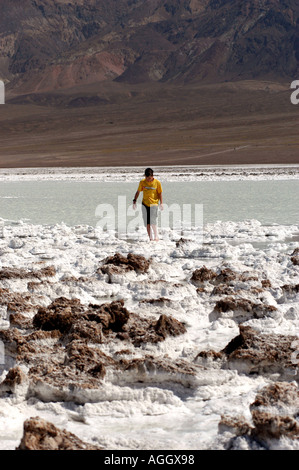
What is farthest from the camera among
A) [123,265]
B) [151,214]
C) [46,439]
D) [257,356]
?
[151,214]

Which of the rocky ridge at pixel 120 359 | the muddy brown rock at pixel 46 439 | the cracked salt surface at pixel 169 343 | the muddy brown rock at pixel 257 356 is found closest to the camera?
the muddy brown rock at pixel 46 439

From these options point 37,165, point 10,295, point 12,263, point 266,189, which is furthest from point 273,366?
point 37,165

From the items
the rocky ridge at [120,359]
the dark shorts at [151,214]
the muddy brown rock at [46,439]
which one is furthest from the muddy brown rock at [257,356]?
the dark shorts at [151,214]

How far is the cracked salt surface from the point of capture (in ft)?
11.6

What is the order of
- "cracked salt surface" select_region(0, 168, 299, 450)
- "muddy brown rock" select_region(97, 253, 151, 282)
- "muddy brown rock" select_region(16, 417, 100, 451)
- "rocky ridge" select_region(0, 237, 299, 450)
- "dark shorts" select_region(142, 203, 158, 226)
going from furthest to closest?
"dark shorts" select_region(142, 203, 158, 226)
"muddy brown rock" select_region(97, 253, 151, 282)
"cracked salt surface" select_region(0, 168, 299, 450)
"rocky ridge" select_region(0, 237, 299, 450)
"muddy brown rock" select_region(16, 417, 100, 451)

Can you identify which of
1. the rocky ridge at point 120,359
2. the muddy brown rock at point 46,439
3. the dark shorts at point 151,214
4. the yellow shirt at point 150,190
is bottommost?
the muddy brown rock at point 46,439

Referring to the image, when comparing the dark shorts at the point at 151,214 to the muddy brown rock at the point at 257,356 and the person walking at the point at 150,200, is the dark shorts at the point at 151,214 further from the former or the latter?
the muddy brown rock at the point at 257,356

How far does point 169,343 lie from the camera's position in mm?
4801

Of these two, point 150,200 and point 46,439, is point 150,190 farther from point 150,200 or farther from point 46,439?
point 46,439

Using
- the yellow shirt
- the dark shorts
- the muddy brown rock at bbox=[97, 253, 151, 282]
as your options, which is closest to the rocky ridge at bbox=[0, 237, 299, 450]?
the muddy brown rock at bbox=[97, 253, 151, 282]

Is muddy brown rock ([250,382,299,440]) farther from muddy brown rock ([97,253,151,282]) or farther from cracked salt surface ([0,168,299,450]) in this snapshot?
muddy brown rock ([97,253,151,282])

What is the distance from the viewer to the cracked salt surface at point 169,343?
139 inches

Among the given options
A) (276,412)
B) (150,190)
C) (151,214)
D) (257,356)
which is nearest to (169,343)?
(257,356)
